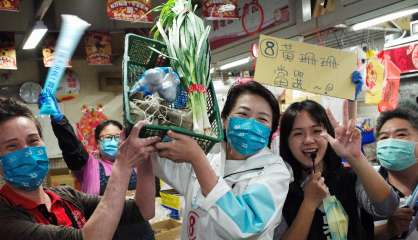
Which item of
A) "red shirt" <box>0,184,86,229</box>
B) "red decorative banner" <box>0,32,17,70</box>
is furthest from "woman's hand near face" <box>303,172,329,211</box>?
"red decorative banner" <box>0,32,17,70</box>

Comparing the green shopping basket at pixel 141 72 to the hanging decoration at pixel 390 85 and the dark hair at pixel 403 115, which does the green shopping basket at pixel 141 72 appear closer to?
the dark hair at pixel 403 115

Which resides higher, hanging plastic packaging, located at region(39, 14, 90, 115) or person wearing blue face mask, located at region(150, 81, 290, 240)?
hanging plastic packaging, located at region(39, 14, 90, 115)

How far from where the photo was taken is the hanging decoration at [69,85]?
26.1ft

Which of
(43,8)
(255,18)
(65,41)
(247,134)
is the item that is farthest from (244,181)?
(43,8)

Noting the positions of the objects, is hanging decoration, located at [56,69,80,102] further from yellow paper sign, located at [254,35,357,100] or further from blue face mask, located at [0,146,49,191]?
yellow paper sign, located at [254,35,357,100]

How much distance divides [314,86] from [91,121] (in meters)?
6.10

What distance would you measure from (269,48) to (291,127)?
39 cm

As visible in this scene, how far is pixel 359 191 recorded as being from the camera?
174 centimetres

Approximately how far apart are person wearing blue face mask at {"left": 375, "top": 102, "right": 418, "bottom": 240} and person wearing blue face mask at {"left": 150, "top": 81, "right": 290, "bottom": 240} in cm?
73

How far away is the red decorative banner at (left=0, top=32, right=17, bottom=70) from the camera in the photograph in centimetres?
606

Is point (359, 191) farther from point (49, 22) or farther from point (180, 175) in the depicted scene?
point (49, 22)

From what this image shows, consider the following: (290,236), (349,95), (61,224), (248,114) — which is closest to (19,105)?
(61,224)

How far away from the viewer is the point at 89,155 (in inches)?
111

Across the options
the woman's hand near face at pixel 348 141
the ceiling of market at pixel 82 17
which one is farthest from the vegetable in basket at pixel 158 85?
the ceiling of market at pixel 82 17
